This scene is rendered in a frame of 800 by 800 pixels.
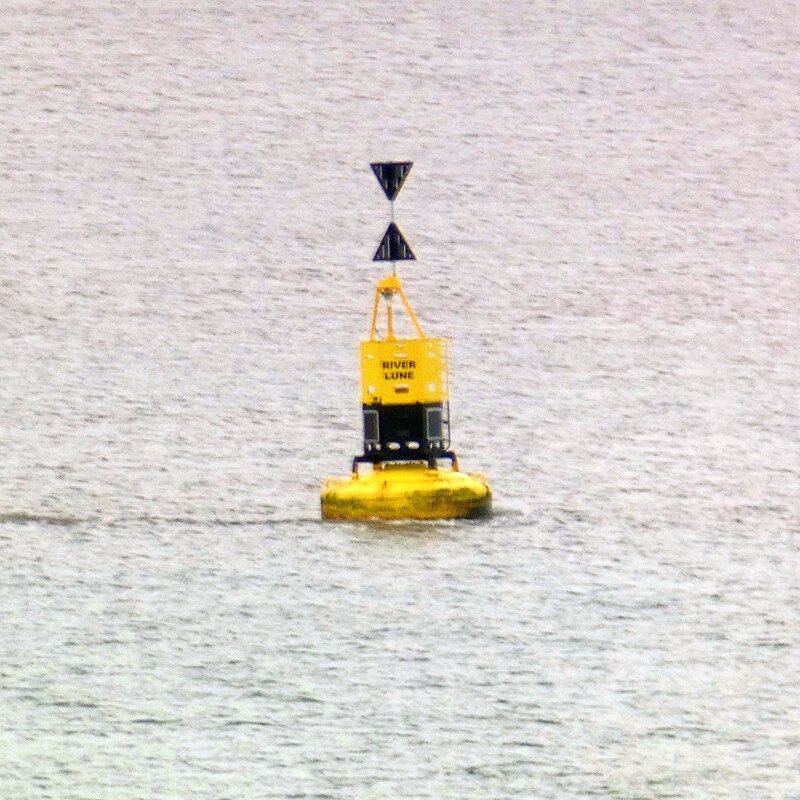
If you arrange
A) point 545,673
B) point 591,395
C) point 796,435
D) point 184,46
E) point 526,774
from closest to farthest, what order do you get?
point 526,774, point 545,673, point 796,435, point 591,395, point 184,46

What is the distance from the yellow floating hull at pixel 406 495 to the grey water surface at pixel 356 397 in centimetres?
26

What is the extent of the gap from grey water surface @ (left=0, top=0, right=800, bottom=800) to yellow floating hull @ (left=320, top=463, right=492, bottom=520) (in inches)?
10.3

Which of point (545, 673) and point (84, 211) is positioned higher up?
point (84, 211)

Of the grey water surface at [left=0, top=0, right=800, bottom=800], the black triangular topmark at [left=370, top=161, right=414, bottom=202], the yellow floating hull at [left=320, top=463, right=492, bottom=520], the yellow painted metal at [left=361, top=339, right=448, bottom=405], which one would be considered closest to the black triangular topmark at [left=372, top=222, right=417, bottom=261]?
the black triangular topmark at [left=370, top=161, right=414, bottom=202]

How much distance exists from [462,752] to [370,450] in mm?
8290

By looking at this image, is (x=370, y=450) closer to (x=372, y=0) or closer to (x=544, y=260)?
(x=544, y=260)

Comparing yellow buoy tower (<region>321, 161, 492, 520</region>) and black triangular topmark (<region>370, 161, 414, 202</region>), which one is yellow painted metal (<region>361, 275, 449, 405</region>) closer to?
yellow buoy tower (<region>321, 161, 492, 520</region>)

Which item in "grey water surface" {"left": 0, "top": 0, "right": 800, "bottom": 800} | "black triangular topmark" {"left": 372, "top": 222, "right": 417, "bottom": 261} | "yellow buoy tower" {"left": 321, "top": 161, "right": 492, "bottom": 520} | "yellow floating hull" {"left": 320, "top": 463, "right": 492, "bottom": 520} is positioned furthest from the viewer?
"black triangular topmark" {"left": 372, "top": 222, "right": 417, "bottom": 261}

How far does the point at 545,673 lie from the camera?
21.5 m

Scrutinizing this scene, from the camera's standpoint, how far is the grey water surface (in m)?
20.0

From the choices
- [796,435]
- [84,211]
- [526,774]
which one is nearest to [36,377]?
[796,435]

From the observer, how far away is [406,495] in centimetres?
2673

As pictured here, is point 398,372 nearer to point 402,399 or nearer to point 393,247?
point 402,399

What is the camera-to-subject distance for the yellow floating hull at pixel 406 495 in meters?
26.8
